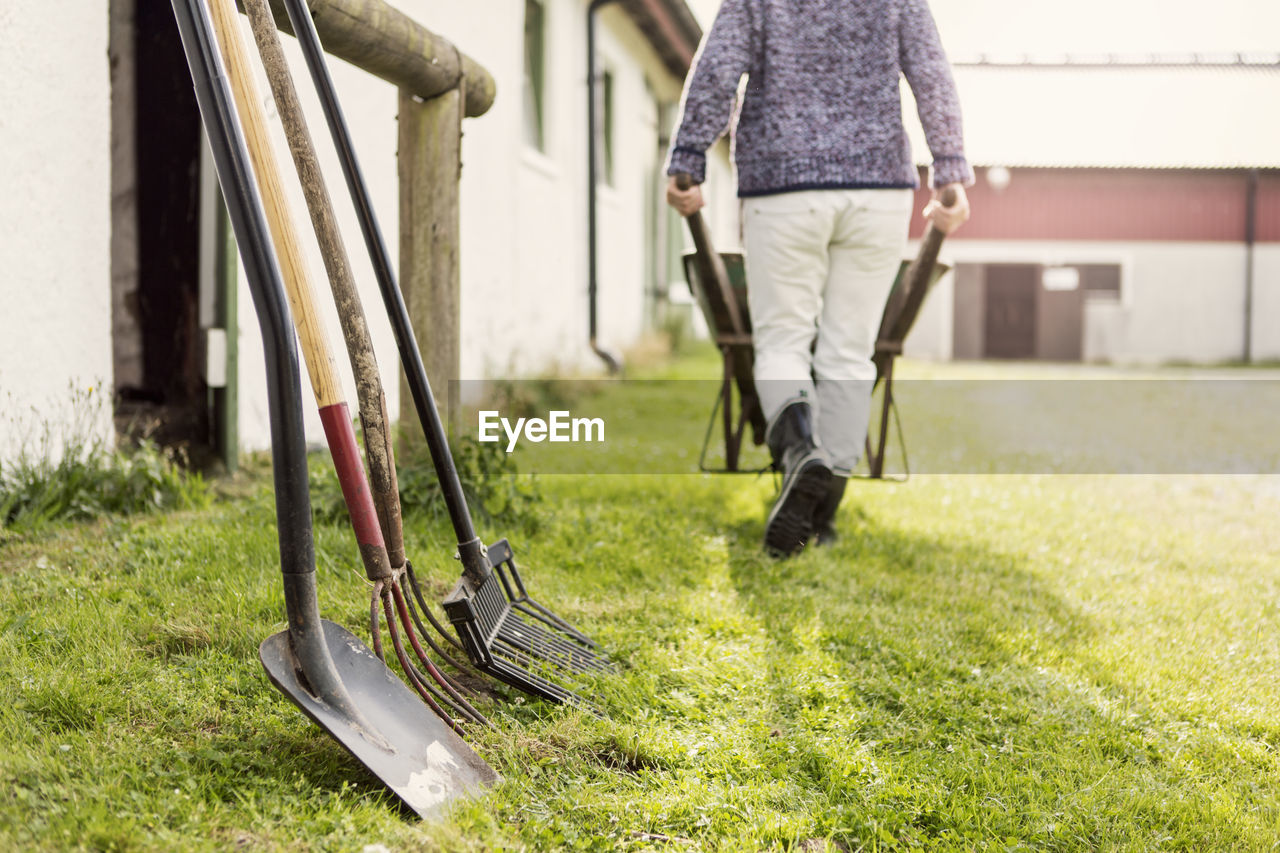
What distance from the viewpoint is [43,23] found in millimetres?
3262

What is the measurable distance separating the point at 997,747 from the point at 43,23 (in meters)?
3.21

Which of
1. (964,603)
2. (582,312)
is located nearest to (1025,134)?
(582,312)

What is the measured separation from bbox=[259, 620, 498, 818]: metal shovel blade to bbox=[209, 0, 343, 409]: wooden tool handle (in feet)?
1.40

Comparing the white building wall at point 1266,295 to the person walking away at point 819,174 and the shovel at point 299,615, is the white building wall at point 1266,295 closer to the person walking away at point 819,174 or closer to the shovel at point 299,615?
the person walking away at point 819,174

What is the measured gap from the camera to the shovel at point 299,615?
1.68 meters

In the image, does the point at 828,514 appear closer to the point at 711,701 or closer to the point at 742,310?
the point at 742,310

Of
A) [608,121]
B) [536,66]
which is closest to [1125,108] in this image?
[608,121]

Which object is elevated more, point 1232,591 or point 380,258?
point 380,258

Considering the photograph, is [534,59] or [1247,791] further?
[534,59]

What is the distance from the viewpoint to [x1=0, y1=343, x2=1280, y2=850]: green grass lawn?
1.68 m

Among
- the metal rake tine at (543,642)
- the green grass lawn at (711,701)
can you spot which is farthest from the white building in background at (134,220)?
the metal rake tine at (543,642)

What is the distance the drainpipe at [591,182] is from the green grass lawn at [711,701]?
5.78 m

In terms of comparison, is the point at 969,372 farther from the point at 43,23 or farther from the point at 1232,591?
the point at 43,23

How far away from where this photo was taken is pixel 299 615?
5.76ft
